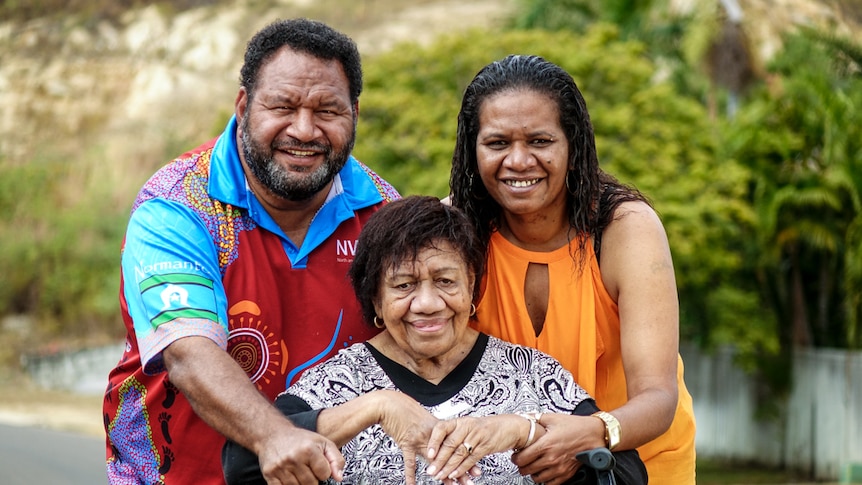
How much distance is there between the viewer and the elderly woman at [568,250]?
3.28 metres

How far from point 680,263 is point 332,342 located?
14215 millimetres

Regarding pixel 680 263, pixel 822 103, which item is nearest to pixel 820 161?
pixel 822 103

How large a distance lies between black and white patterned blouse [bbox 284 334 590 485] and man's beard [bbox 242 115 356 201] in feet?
1.84

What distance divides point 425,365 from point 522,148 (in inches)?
29.8

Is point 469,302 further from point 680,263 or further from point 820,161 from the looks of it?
point 820,161

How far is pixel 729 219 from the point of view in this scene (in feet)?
57.8

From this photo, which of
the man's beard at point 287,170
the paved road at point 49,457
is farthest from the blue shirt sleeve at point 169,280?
Result: the paved road at point 49,457

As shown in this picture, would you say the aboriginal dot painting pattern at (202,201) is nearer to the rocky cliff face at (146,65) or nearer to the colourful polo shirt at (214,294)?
the colourful polo shirt at (214,294)

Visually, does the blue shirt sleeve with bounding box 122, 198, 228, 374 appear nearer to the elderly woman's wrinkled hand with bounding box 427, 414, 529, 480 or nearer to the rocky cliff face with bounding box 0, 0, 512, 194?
the elderly woman's wrinkled hand with bounding box 427, 414, 529, 480

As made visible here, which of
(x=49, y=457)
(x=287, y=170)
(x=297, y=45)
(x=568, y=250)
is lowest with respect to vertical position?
(x=49, y=457)

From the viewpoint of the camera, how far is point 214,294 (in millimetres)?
3219

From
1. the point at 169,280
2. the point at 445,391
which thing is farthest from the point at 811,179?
the point at 169,280

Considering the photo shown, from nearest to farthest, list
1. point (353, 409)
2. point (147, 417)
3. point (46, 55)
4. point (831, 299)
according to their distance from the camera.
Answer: point (353, 409)
point (147, 417)
point (831, 299)
point (46, 55)

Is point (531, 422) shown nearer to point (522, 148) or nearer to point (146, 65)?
point (522, 148)
